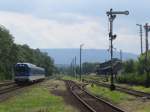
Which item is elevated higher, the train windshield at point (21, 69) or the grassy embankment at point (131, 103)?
the train windshield at point (21, 69)

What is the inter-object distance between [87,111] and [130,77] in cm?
6669

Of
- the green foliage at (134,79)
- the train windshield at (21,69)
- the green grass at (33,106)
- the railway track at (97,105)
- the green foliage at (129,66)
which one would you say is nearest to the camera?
the green grass at (33,106)

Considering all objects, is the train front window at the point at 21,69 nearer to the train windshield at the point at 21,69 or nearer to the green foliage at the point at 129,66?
the train windshield at the point at 21,69

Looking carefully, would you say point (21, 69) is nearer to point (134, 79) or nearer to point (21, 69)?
point (21, 69)

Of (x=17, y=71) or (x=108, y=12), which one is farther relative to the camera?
(x=17, y=71)

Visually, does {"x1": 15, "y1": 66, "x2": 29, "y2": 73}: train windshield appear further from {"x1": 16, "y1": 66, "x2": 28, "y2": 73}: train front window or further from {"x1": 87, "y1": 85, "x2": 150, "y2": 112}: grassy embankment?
{"x1": 87, "y1": 85, "x2": 150, "y2": 112}: grassy embankment

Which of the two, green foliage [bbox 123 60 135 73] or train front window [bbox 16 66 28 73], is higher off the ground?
green foliage [bbox 123 60 135 73]

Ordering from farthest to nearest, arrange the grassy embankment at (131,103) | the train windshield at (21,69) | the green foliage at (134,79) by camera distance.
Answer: the green foliage at (134,79) < the train windshield at (21,69) < the grassy embankment at (131,103)

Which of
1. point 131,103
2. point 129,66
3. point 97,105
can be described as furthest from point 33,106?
point 129,66

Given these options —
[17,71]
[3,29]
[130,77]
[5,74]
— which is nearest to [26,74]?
[17,71]

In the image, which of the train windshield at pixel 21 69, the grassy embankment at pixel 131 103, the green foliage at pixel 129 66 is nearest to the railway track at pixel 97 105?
the grassy embankment at pixel 131 103

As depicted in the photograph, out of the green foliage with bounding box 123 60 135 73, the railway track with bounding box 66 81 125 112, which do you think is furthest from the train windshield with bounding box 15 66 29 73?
the green foliage with bounding box 123 60 135 73

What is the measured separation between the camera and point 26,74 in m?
68.7

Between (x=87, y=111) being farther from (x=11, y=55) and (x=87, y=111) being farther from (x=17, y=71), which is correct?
(x=11, y=55)
